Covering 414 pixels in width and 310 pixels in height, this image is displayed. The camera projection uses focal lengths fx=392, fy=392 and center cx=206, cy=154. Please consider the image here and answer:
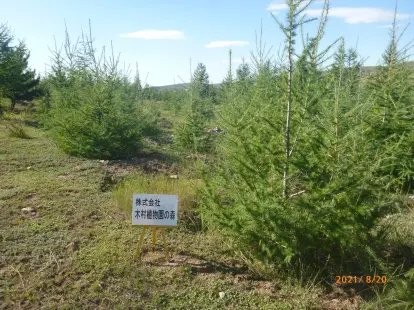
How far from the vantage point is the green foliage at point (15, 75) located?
14734 mm

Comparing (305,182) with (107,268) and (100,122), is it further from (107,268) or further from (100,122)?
(100,122)

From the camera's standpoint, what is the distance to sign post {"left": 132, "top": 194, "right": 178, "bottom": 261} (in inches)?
162

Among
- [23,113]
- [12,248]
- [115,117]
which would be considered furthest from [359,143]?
[23,113]

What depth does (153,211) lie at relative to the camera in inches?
164

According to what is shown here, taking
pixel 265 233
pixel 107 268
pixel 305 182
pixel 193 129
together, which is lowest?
pixel 107 268

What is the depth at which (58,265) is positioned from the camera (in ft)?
12.9

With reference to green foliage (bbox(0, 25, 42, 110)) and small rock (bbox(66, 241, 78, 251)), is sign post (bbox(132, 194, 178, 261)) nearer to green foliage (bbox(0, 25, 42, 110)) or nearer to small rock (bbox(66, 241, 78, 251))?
small rock (bbox(66, 241, 78, 251))

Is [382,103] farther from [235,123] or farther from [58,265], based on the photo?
[58,265]

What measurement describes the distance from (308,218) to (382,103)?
4.30 meters
